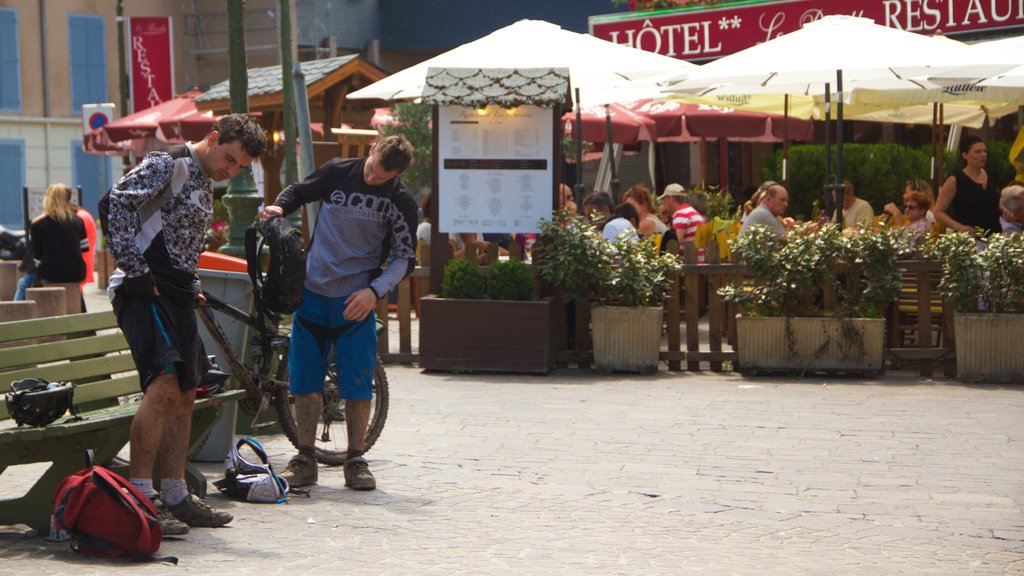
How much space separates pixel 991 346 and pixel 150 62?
25080 millimetres

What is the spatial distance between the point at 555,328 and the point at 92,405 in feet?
19.0

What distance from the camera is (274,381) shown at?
761cm

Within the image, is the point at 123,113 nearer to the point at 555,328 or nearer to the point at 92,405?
the point at 555,328

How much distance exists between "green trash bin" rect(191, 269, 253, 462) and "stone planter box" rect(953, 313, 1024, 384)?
5670 mm

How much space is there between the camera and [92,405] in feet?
22.7

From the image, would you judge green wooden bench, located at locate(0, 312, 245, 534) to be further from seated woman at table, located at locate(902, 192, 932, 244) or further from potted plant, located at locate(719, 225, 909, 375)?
seated woman at table, located at locate(902, 192, 932, 244)

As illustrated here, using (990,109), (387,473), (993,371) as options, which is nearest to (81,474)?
(387,473)

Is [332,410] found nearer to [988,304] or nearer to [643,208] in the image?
[988,304]

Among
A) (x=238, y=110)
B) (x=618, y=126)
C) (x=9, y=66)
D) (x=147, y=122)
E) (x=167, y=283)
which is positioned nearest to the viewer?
(x=167, y=283)

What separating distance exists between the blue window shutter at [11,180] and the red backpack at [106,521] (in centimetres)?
3578

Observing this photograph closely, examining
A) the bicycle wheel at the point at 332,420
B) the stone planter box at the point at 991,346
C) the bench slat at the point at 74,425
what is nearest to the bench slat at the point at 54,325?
the bench slat at the point at 74,425

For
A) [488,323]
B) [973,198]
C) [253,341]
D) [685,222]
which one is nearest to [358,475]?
[253,341]

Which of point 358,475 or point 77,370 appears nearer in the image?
point 77,370

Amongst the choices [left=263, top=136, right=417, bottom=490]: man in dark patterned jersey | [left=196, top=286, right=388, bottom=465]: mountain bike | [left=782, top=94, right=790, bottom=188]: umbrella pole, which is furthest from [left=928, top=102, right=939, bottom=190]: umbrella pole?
[left=263, top=136, right=417, bottom=490]: man in dark patterned jersey
